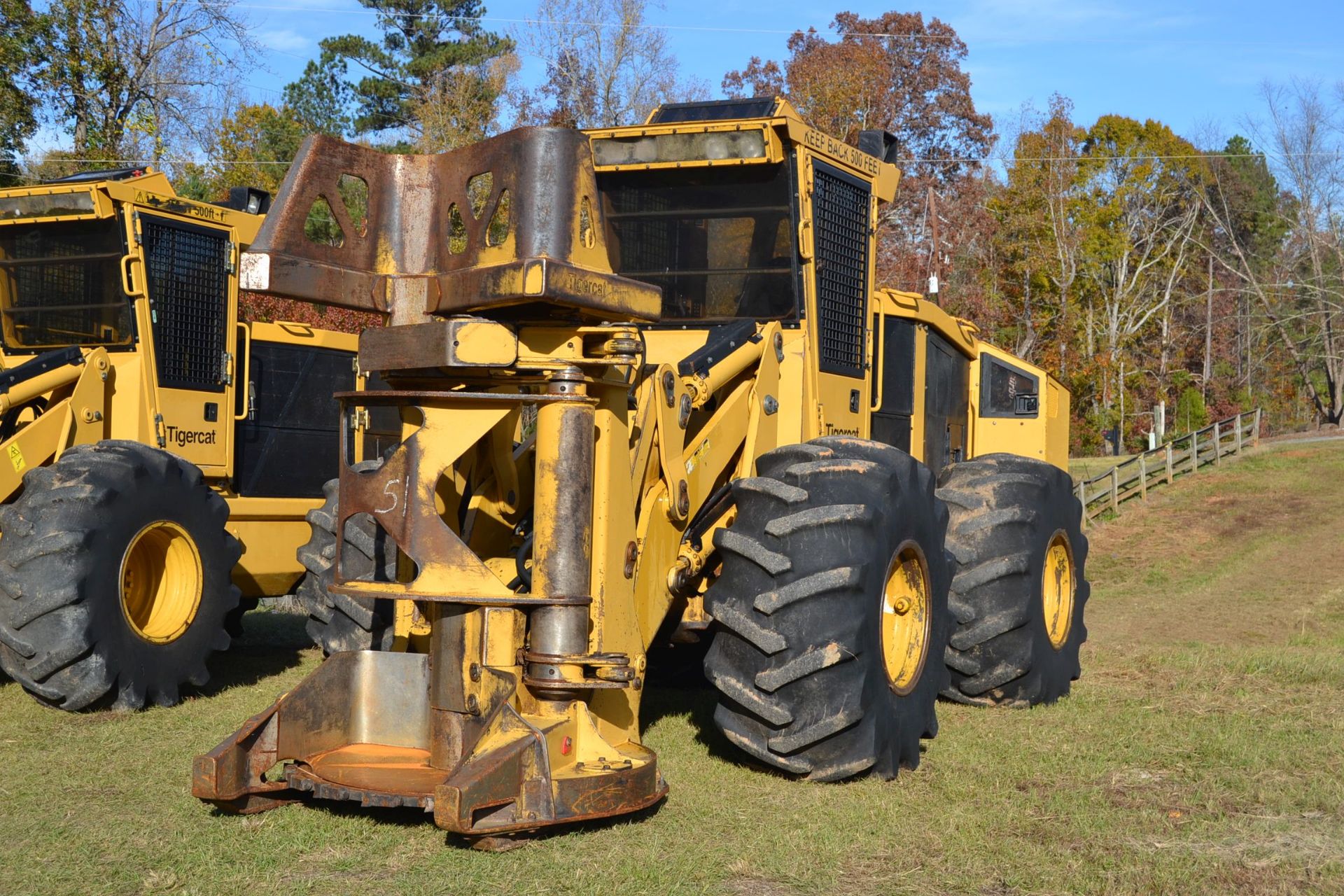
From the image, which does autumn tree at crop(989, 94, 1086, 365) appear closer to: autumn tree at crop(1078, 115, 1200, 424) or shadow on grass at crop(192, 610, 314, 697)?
autumn tree at crop(1078, 115, 1200, 424)

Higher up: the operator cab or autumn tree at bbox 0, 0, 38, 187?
autumn tree at bbox 0, 0, 38, 187

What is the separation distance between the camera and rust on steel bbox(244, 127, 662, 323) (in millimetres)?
5473

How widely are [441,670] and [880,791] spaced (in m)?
2.01

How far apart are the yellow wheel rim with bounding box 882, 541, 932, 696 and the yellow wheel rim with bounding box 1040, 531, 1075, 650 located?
7.34 ft

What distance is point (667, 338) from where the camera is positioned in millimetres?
7898

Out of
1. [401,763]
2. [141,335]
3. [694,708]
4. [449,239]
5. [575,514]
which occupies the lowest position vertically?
[694,708]

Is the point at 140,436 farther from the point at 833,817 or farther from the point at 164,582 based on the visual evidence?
the point at 833,817

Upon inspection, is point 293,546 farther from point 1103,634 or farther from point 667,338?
point 1103,634

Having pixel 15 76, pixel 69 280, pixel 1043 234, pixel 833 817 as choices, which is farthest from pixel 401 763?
pixel 1043 234

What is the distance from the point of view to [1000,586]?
8102 mm

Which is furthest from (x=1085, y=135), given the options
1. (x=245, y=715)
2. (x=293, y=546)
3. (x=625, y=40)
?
(x=245, y=715)

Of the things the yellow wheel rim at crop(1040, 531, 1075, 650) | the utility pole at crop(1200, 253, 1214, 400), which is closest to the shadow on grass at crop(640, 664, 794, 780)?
the yellow wheel rim at crop(1040, 531, 1075, 650)

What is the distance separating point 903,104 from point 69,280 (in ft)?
122

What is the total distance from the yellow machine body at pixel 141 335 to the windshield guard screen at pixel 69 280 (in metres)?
0.01
